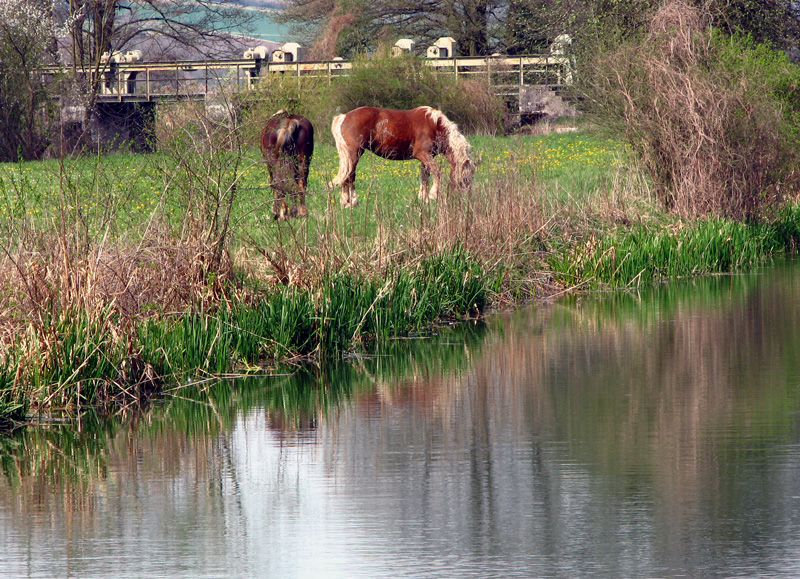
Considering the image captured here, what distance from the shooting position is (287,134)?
17750 mm

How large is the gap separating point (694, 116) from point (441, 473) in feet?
38.6

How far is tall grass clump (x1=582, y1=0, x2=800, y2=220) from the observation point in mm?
17516

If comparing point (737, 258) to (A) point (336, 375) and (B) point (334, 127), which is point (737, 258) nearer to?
(B) point (334, 127)

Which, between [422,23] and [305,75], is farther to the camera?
[422,23]

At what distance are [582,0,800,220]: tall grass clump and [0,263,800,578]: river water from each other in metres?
7.32

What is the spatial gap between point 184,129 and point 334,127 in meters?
9.00

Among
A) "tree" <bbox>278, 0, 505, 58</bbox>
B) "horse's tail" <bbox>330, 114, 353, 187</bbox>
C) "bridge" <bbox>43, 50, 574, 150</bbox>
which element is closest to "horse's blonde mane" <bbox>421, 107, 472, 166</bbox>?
"horse's tail" <bbox>330, 114, 353, 187</bbox>

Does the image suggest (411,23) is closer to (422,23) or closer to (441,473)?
(422,23)

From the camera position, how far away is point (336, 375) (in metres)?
9.77

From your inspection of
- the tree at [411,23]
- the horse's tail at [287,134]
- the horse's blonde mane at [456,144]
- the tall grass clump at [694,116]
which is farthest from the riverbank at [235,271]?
the tree at [411,23]

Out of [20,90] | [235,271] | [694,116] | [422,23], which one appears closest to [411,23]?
[422,23]

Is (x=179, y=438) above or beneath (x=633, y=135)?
beneath

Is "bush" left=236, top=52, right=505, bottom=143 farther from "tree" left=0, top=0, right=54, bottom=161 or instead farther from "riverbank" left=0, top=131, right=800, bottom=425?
"riverbank" left=0, top=131, right=800, bottom=425

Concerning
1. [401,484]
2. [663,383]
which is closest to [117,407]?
[401,484]
